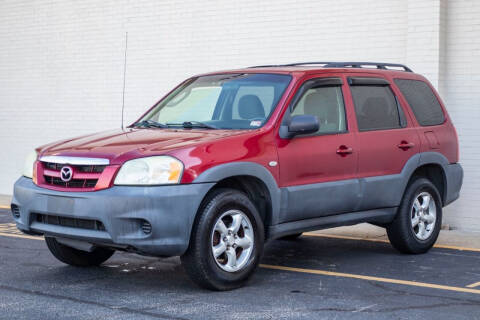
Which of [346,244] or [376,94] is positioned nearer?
[376,94]

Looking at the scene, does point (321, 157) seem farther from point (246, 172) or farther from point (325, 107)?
point (246, 172)

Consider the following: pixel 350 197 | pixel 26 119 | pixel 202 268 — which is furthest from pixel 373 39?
pixel 26 119

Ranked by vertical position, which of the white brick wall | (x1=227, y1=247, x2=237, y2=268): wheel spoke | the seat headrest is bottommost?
(x1=227, y1=247, x2=237, y2=268): wheel spoke

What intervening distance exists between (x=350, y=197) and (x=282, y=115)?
1.12 metres

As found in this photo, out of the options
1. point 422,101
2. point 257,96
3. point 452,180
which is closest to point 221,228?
point 257,96

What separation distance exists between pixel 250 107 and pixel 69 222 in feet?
6.23

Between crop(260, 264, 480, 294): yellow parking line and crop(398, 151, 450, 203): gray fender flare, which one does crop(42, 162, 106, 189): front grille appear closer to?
crop(260, 264, 480, 294): yellow parking line

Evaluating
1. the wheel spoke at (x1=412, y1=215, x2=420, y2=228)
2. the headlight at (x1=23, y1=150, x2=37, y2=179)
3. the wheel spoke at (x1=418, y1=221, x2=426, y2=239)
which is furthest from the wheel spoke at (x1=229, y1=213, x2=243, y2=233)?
the wheel spoke at (x1=418, y1=221, x2=426, y2=239)

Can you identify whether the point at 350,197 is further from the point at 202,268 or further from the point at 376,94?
the point at 202,268

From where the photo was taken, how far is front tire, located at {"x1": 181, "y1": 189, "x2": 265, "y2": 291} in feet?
21.5

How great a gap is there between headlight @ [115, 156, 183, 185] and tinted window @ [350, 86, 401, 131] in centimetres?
234

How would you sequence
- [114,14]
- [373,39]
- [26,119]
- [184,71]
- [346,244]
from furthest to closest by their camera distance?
[26,119] → [114,14] → [184,71] → [373,39] → [346,244]

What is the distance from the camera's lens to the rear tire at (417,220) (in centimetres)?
855

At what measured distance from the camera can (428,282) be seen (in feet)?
23.7
